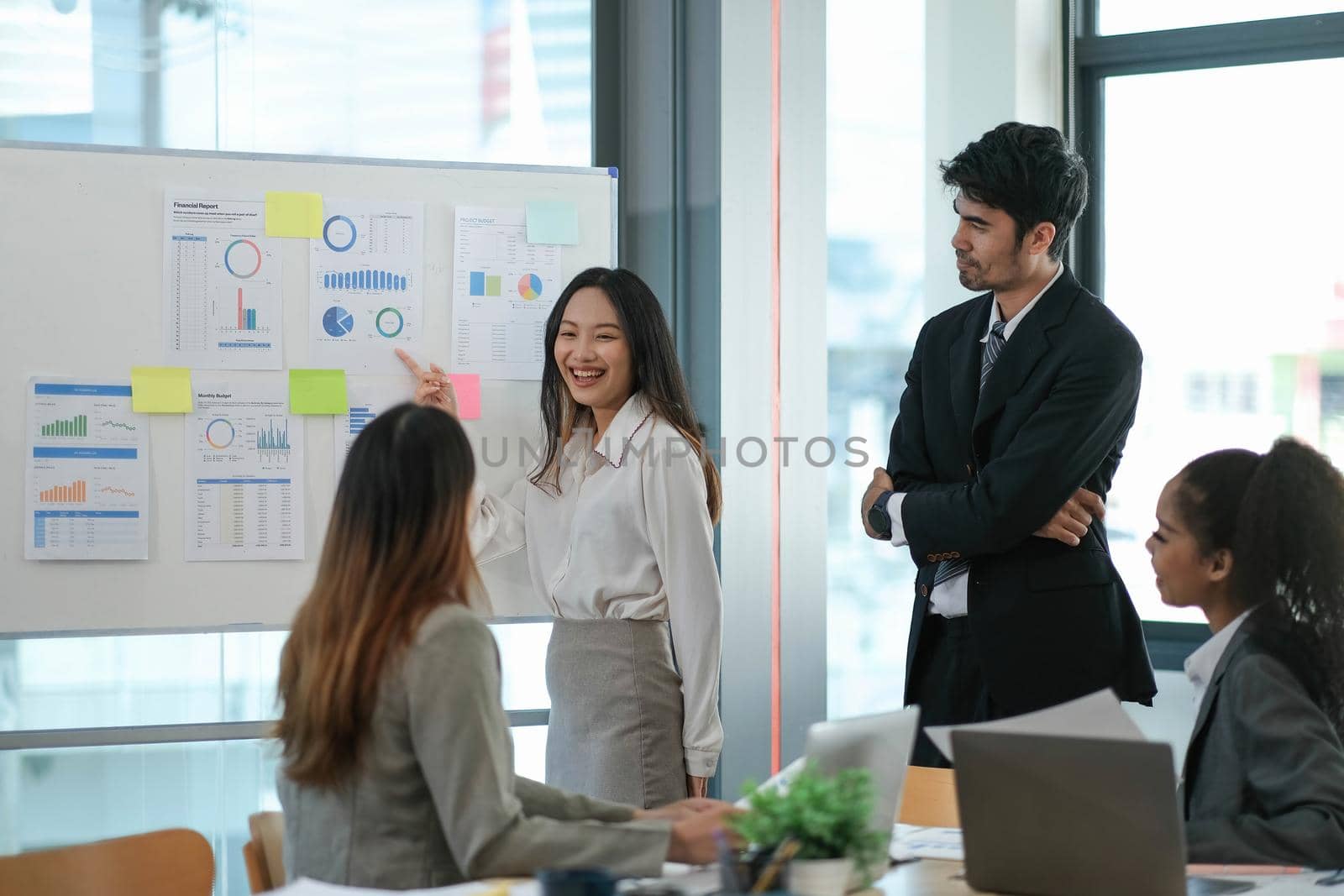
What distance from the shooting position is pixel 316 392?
2.88 metres

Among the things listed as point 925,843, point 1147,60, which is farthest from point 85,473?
point 1147,60

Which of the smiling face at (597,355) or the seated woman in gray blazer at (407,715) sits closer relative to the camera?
the seated woman in gray blazer at (407,715)

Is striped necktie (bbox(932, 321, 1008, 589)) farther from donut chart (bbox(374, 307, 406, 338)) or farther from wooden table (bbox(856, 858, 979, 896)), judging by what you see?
donut chart (bbox(374, 307, 406, 338))

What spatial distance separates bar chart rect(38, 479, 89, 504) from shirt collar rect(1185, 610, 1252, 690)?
219 centimetres

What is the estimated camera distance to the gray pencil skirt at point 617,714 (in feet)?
8.43

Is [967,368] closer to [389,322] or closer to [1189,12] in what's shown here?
[389,322]

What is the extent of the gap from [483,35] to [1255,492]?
2368 millimetres

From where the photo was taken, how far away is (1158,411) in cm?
407

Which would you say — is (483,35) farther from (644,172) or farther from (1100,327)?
(1100,327)

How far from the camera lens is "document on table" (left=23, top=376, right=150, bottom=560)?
9.07ft

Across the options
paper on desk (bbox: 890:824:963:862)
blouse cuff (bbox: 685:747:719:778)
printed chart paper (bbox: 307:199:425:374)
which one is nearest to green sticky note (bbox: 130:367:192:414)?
printed chart paper (bbox: 307:199:425:374)

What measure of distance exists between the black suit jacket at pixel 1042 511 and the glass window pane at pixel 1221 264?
1598 mm

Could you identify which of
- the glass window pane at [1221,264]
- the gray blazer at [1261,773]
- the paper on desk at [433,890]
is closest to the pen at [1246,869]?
the gray blazer at [1261,773]

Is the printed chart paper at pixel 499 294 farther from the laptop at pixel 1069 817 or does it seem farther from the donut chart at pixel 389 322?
the laptop at pixel 1069 817
